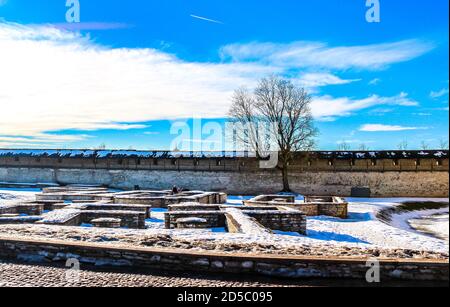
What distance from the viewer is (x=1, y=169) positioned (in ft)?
103

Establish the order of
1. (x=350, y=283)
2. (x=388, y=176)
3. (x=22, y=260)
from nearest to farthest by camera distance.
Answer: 1. (x=350, y=283)
2. (x=22, y=260)
3. (x=388, y=176)

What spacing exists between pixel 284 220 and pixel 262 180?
17319mm

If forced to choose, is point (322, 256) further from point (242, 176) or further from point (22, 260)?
point (242, 176)

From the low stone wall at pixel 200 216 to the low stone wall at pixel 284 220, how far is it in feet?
2.95

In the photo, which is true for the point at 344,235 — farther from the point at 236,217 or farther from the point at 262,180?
the point at 262,180

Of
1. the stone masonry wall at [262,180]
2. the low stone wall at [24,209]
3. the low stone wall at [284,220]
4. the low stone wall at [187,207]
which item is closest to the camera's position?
the low stone wall at [284,220]

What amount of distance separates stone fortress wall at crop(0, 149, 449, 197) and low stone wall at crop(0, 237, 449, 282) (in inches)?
839

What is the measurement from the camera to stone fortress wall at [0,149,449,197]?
2631 cm

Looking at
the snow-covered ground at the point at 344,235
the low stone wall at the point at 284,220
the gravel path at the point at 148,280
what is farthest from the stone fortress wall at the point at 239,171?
the gravel path at the point at 148,280

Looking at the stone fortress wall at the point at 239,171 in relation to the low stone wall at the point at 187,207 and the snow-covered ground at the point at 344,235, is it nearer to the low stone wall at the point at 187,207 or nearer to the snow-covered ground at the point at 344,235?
the snow-covered ground at the point at 344,235

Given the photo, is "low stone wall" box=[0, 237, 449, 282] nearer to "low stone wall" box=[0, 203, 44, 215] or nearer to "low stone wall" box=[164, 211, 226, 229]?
"low stone wall" box=[164, 211, 226, 229]

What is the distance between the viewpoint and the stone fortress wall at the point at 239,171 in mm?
26312
